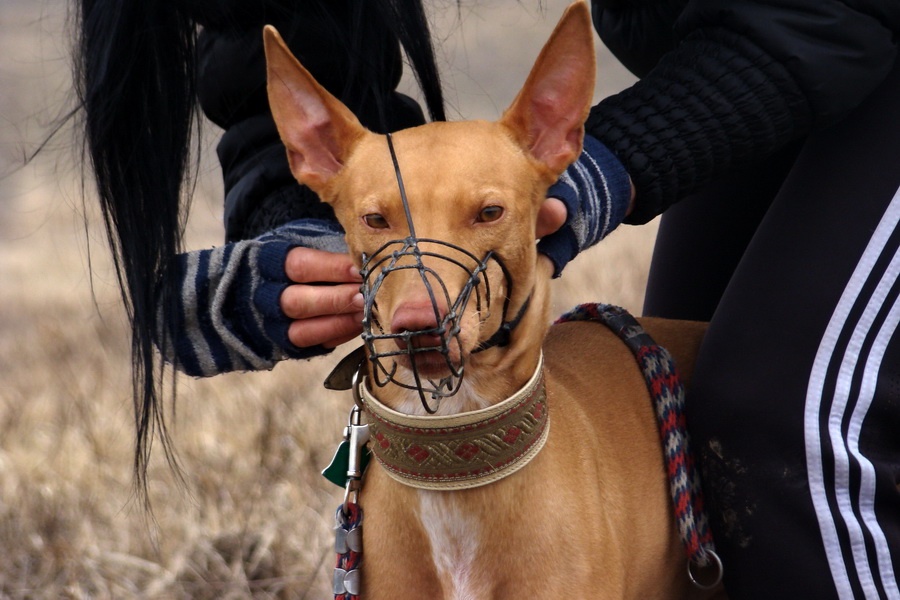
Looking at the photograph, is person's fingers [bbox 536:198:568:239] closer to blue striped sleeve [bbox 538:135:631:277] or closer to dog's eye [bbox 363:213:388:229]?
blue striped sleeve [bbox 538:135:631:277]

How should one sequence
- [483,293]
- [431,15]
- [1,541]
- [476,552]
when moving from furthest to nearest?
1. [1,541]
2. [431,15]
3. [476,552]
4. [483,293]

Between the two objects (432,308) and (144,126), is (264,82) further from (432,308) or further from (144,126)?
(432,308)

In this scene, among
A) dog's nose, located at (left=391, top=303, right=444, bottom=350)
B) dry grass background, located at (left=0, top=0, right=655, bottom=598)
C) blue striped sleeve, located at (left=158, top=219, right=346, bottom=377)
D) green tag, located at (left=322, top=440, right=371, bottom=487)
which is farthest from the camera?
dry grass background, located at (left=0, top=0, right=655, bottom=598)

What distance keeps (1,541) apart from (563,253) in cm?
239

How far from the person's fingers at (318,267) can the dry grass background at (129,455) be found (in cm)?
51

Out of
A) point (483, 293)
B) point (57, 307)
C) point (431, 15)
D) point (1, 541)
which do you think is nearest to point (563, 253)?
point (483, 293)

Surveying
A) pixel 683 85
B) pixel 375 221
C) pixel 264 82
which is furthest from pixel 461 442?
pixel 264 82

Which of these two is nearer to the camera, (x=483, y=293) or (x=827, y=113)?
(x=483, y=293)

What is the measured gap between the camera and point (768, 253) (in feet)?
7.08

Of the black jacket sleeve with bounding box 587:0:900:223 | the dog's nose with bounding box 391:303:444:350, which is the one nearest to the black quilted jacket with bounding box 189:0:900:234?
the black jacket sleeve with bounding box 587:0:900:223

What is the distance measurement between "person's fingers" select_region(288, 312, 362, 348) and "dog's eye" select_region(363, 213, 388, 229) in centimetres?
28

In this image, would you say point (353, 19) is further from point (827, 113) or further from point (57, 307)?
point (57, 307)

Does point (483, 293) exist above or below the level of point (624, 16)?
below

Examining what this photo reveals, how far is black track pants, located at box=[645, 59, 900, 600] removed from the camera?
1973 millimetres
